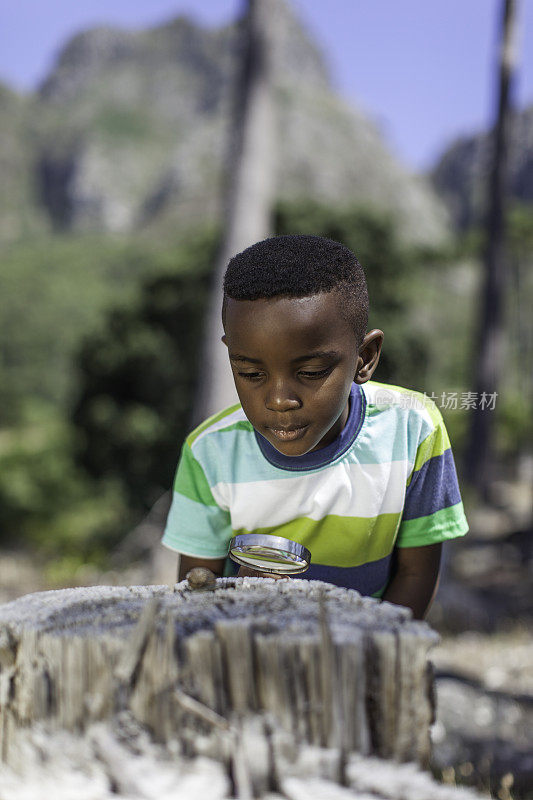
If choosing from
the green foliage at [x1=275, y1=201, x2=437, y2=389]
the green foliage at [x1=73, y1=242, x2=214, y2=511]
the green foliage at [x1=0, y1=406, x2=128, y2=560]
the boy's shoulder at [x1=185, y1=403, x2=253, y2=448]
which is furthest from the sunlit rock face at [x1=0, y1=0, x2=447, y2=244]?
the boy's shoulder at [x1=185, y1=403, x2=253, y2=448]

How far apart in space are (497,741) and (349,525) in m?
2.62

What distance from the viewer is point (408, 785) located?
3.61 ft

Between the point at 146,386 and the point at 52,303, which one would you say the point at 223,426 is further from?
the point at 52,303

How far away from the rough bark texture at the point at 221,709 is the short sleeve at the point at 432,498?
1.62ft

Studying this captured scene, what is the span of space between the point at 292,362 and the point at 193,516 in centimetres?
52

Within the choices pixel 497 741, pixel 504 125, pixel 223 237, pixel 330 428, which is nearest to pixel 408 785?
pixel 330 428

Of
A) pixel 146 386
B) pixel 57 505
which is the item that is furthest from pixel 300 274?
pixel 57 505

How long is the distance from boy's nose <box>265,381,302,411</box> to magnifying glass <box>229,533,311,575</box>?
0.26 metres

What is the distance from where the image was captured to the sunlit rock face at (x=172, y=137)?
9044 centimetres

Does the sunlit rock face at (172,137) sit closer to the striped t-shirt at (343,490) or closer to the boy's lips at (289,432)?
the striped t-shirt at (343,490)

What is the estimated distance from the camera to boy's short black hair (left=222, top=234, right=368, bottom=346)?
1.42 meters

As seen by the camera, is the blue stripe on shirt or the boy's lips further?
the blue stripe on shirt

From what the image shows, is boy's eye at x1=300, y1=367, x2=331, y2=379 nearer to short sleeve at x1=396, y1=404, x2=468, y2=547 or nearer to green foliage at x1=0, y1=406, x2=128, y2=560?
short sleeve at x1=396, y1=404, x2=468, y2=547

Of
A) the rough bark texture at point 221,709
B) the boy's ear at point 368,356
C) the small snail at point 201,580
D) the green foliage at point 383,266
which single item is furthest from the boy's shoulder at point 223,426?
the green foliage at point 383,266
